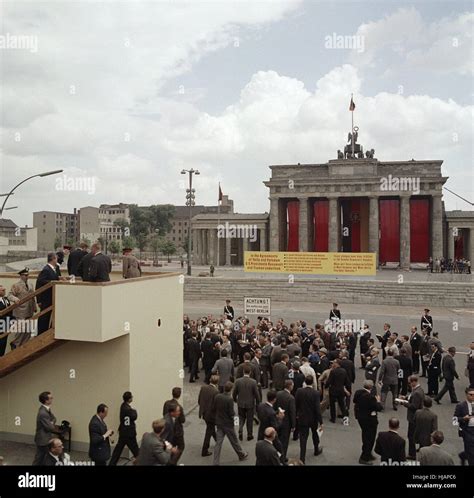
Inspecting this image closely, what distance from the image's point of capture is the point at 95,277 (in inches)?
383

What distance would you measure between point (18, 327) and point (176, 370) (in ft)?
13.8

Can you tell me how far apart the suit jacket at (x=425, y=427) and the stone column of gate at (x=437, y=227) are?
4546 cm

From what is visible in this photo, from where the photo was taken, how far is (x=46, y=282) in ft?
33.6

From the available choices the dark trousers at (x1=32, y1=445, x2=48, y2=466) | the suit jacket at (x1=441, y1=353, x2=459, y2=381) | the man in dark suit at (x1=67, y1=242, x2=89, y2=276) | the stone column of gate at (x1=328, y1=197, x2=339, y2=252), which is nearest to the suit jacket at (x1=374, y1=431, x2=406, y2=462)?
the suit jacket at (x1=441, y1=353, x2=459, y2=381)

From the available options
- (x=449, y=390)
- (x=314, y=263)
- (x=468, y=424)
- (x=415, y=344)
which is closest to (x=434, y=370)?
(x=449, y=390)

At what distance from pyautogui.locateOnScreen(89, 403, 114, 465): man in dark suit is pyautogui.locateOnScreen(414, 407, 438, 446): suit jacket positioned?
19.0 ft

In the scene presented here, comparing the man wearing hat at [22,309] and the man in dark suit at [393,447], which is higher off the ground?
the man wearing hat at [22,309]

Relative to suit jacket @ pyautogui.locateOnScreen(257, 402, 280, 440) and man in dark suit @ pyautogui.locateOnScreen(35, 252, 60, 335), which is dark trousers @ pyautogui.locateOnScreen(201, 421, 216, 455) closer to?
suit jacket @ pyautogui.locateOnScreen(257, 402, 280, 440)

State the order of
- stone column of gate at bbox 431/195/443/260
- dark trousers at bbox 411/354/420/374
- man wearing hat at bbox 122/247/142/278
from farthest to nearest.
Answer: stone column of gate at bbox 431/195/443/260
dark trousers at bbox 411/354/420/374
man wearing hat at bbox 122/247/142/278

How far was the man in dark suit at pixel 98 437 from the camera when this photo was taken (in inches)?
322

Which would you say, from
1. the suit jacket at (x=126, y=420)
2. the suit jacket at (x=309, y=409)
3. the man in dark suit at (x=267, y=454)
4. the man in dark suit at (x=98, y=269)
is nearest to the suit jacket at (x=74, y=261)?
the man in dark suit at (x=98, y=269)

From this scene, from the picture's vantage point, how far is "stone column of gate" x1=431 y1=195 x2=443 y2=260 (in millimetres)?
50750

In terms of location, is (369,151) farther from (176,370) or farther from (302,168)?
(176,370)

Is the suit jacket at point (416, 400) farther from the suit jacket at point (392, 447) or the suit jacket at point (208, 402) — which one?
the suit jacket at point (208, 402)
